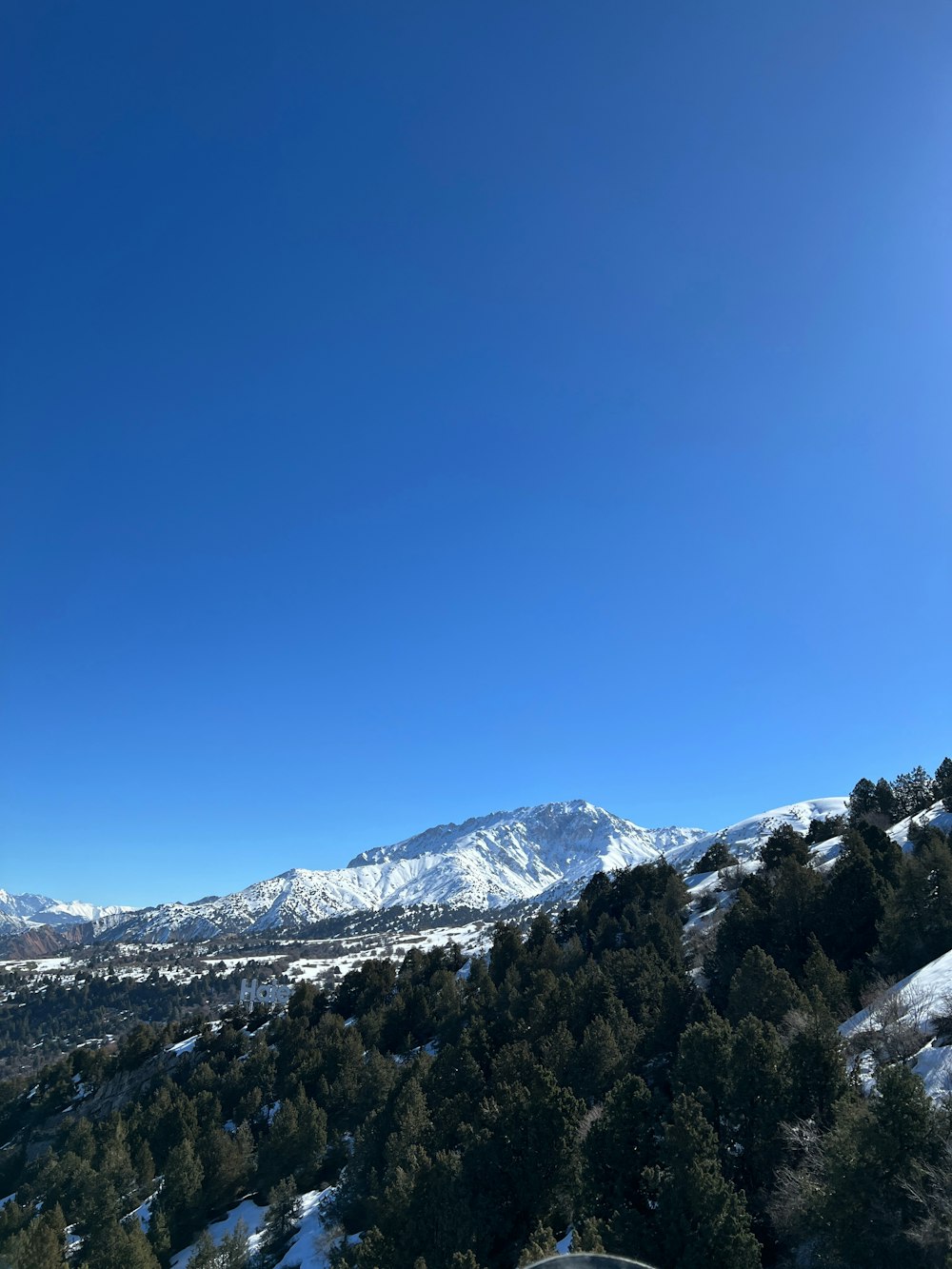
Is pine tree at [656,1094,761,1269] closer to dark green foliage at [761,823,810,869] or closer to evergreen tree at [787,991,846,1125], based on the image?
evergreen tree at [787,991,846,1125]

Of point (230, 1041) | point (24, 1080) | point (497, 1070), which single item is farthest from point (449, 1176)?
point (24, 1080)

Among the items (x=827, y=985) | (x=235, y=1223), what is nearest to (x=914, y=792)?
(x=827, y=985)

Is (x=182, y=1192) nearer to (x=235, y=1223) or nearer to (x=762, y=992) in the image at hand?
(x=235, y=1223)

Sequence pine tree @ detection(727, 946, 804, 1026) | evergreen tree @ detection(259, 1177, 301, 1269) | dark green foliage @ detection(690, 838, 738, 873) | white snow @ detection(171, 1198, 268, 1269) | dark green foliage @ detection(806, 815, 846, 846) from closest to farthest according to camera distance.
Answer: pine tree @ detection(727, 946, 804, 1026)
evergreen tree @ detection(259, 1177, 301, 1269)
white snow @ detection(171, 1198, 268, 1269)
dark green foliage @ detection(806, 815, 846, 846)
dark green foliage @ detection(690, 838, 738, 873)

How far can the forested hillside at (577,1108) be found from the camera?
2619 cm

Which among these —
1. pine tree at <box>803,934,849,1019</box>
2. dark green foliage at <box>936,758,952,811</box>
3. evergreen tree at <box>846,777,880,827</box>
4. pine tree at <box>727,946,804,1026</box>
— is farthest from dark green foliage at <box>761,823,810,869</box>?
pine tree at <box>727,946,804,1026</box>

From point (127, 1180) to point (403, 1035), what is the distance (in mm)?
32717

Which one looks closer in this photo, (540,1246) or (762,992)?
(540,1246)

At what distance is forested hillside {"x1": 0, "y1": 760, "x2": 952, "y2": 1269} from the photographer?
2619cm

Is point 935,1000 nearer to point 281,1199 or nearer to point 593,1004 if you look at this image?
point 593,1004

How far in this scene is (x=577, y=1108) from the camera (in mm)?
38812

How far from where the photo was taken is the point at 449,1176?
119 ft

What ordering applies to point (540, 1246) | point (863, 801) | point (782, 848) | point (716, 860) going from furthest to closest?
point (716, 860) → point (863, 801) → point (782, 848) → point (540, 1246)

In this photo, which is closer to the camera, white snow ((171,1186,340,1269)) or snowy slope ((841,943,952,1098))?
snowy slope ((841,943,952,1098))
